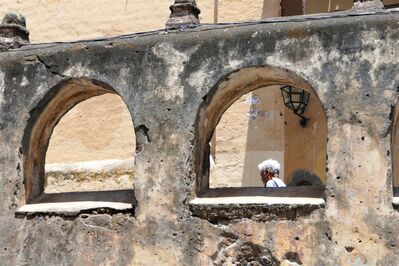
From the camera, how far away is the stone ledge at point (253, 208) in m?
6.31

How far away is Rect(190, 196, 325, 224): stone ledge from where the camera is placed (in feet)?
20.7

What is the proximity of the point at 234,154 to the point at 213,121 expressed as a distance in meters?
3.26

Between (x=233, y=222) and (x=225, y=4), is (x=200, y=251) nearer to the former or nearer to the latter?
(x=233, y=222)

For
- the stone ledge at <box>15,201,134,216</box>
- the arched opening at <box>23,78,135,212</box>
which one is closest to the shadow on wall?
the arched opening at <box>23,78,135,212</box>

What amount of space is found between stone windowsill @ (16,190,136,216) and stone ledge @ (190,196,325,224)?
73 cm

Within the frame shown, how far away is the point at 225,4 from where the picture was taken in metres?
11.0

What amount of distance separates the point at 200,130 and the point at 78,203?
4.64 ft

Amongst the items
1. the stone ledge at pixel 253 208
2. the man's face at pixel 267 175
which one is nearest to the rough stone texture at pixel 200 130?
the stone ledge at pixel 253 208

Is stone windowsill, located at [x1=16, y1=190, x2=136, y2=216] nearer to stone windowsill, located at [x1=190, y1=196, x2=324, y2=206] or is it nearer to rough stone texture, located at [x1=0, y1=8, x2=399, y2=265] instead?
rough stone texture, located at [x1=0, y1=8, x2=399, y2=265]

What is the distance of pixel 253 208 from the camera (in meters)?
6.43

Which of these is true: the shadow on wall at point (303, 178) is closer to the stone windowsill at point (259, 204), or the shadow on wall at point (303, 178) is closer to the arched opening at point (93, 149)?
the arched opening at point (93, 149)

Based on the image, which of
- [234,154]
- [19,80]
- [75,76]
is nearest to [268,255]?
[75,76]

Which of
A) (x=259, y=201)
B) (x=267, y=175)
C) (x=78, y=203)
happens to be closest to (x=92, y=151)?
(x=267, y=175)

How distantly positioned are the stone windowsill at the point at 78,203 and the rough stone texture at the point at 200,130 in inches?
3.4
